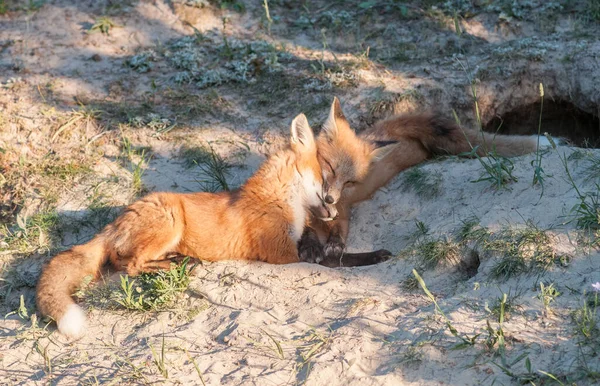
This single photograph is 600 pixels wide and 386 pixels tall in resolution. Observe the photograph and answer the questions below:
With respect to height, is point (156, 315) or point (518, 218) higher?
point (518, 218)

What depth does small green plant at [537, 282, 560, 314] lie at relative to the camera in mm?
3385

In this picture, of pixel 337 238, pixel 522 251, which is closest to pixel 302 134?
pixel 337 238

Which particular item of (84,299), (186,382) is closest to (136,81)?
(84,299)

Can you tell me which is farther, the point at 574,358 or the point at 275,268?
the point at 275,268

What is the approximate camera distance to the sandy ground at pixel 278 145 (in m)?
3.45

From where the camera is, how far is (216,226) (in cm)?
471

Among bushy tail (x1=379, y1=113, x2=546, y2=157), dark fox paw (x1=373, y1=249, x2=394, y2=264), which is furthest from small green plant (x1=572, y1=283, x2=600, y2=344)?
bushy tail (x1=379, y1=113, x2=546, y2=157)

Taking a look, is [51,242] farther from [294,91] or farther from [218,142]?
[294,91]

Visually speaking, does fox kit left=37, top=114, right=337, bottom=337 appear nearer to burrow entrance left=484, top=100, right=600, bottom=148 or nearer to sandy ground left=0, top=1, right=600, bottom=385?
sandy ground left=0, top=1, right=600, bottom=385

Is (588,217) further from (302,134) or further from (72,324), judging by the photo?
(72,324)

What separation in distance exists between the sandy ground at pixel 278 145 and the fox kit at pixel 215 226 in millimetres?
193

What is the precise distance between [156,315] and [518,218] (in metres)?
2.41

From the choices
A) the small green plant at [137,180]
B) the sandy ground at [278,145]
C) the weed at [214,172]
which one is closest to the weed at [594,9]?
the sandy ground at [278,145]

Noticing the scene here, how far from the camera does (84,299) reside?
437cm
